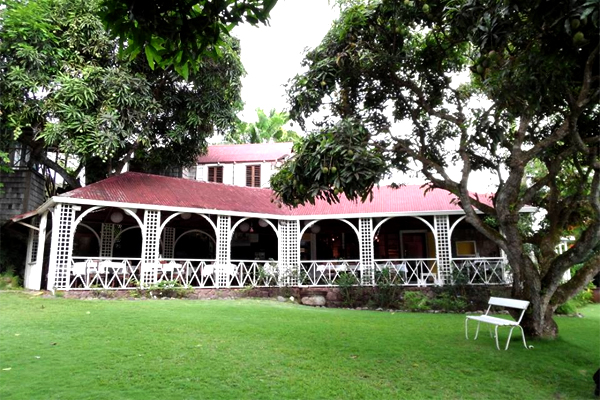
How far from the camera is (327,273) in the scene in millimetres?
15500

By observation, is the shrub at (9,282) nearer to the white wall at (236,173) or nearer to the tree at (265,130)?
the white wall at (236,173)

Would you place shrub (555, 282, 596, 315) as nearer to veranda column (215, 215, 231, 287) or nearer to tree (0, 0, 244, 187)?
veranda column (215, 215, 231, 287)

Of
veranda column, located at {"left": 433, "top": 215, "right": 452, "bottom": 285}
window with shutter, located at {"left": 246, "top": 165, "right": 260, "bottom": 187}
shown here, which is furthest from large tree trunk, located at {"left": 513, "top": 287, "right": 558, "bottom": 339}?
window with shutter, located at {"left": 246, "top": 165, "right": 260, "bottom": 187}

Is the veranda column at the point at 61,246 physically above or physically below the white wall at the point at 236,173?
below

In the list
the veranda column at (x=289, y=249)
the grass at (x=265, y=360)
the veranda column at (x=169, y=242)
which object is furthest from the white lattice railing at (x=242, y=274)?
the grass at (x=265, y=360)

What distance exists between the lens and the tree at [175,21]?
10.1 feet

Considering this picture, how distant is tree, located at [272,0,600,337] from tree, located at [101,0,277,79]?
2813 millimetres

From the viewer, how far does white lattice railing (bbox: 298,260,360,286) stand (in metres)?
14.6

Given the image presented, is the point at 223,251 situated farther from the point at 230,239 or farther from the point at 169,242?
the point at 169,242

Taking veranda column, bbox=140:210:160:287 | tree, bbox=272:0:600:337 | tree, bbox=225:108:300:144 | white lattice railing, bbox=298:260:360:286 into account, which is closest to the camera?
tree, bbox=272:0:600:337

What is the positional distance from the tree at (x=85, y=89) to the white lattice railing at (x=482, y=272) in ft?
36.1

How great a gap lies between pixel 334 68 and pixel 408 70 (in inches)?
77.1

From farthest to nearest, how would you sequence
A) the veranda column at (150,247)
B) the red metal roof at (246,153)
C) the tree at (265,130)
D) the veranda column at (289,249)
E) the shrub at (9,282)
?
1. the tree at (265,130)
2. the red metal roof at (246,153)
3. the veranda column at (289,249)
4. the shrub at (9,282)
5. the veranda column at (150,247)

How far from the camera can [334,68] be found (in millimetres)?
8406
